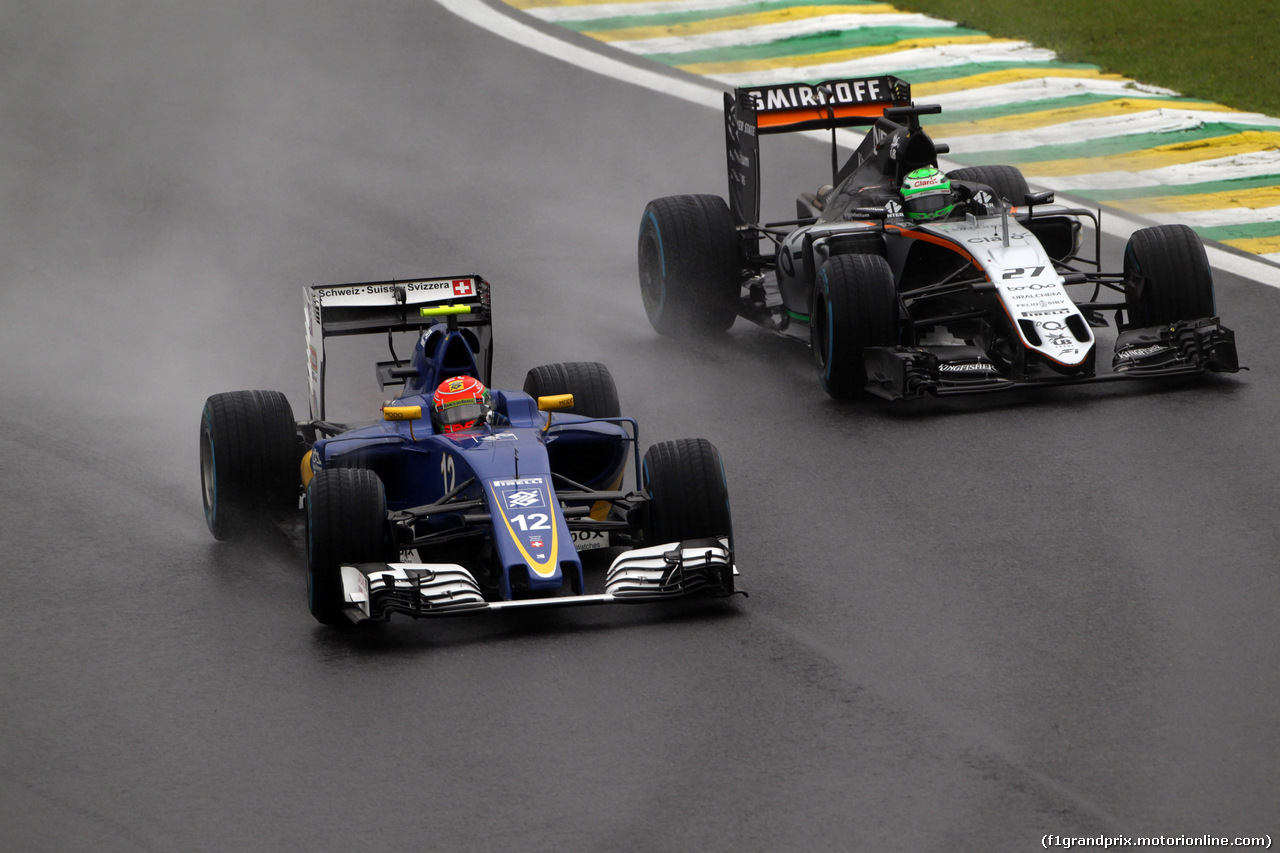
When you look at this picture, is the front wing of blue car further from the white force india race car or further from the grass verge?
the grass verge

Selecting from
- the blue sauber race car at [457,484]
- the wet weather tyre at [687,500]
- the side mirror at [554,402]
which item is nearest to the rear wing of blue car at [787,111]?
the blue sauber race car at [457,484]

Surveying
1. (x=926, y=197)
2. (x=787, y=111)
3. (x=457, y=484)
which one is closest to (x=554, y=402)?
(x=457, y=484)

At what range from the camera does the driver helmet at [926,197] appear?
44.2 ft

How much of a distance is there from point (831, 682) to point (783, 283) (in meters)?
6.10

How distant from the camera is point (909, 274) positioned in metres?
13.6

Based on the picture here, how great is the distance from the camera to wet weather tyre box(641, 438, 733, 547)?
30.9 feet

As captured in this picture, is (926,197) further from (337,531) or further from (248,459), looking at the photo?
(337,531)

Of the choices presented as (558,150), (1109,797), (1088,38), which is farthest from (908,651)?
(1088,38)

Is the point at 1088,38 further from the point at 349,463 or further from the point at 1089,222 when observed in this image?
the point at 349,463

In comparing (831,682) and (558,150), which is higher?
(558,150)

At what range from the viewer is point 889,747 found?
310 inches

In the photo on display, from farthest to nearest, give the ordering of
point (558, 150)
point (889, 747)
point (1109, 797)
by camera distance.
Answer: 1. point (558, 150)
2. point (889, 747)
3. point (1109, 797)

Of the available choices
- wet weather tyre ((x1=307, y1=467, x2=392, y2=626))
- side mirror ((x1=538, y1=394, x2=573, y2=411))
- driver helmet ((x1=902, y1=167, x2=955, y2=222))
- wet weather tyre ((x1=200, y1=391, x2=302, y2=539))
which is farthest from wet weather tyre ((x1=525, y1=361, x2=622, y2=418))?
driver helmet ((x1=902, y1=167, x2=955, y2=222))

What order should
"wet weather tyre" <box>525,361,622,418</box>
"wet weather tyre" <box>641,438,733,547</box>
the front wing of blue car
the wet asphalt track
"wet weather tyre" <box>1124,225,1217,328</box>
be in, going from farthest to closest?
"wet weather tyre" <box>1124,225,1217,328</box>
"wet weather tyre" <box>525,361,622,418</box>
"wet weather tyre" <box>641,438,733,547</box>
the front wing of blue car
the wet asphalt track
